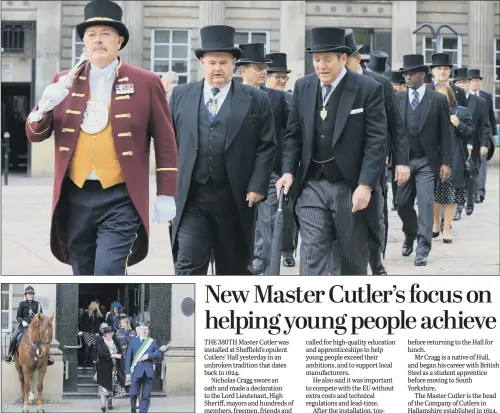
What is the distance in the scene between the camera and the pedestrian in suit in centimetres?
470

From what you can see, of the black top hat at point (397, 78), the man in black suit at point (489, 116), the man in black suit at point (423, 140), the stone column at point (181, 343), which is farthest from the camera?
the man in black suit at point (489, 116)

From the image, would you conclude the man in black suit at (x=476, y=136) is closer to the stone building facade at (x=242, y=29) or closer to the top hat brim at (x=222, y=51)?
the top hat brim at (x=222, y=51)

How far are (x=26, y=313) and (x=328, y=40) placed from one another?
2005 millimetres

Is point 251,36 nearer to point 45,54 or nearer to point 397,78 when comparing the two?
point 45,54

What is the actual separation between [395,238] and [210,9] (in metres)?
10.3

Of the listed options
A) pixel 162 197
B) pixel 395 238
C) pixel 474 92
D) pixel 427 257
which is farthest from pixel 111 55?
pixel 474 92

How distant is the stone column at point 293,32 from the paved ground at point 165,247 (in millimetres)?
6313

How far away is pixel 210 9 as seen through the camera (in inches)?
786

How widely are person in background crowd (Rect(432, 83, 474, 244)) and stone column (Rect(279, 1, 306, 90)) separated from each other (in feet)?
30.0

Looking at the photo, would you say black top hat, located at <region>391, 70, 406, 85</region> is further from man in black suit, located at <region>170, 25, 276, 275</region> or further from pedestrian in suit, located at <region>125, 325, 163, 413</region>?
pedestrian in suit, located at <region>125, 325, 163, 413</region>

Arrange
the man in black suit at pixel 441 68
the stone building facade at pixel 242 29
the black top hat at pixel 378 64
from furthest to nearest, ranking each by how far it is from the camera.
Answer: the stone building facade at pixel 242 29, the man in black suit at pixel 441 68, the black top hat at pixel 378 64

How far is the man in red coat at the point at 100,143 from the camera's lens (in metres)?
5.18

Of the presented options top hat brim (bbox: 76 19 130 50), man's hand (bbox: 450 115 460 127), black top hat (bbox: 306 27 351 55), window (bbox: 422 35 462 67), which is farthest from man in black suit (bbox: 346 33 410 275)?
window (bbox: 422 35 462 67)

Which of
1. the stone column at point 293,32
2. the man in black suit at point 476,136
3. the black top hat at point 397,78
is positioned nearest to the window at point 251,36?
the stone column at point 293,32
